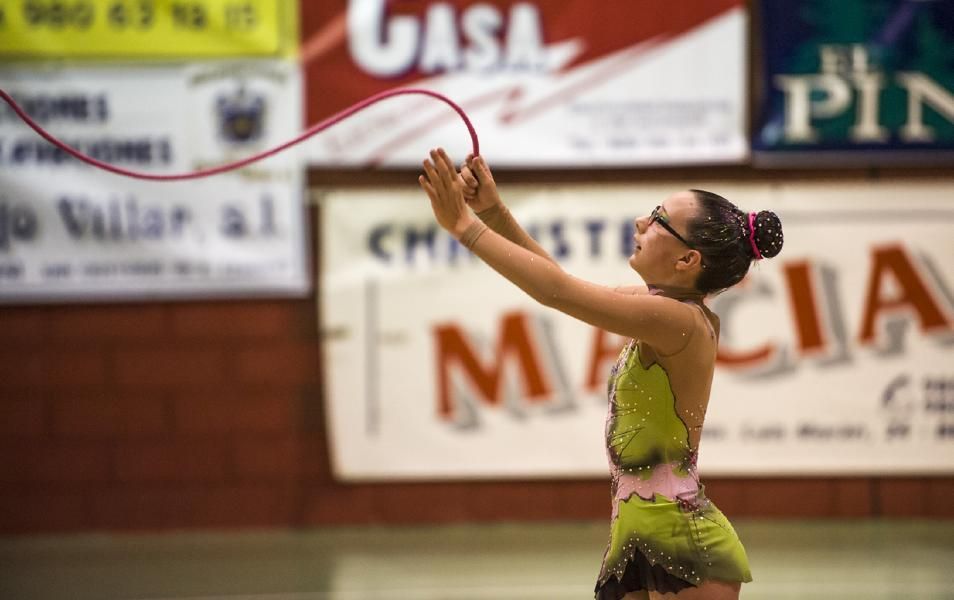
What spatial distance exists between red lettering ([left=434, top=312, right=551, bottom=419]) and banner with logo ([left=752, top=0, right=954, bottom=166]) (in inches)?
55.6

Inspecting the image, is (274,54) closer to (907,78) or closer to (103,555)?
(103,555)

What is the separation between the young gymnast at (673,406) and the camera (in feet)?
6.83

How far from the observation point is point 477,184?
83.5 inches

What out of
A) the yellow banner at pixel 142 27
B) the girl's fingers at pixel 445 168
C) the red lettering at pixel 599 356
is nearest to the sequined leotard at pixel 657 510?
the girl's fingers at pixel 445 168

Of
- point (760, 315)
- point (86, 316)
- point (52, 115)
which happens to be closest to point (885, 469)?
point (760, 315)

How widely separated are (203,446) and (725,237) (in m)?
3.63

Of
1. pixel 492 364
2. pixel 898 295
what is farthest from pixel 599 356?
pixel 898 295

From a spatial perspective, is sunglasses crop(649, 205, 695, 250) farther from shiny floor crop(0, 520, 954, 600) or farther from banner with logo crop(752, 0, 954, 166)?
banner with logo crop(752, 0, 954, 166)

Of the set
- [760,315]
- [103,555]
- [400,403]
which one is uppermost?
[760,315]

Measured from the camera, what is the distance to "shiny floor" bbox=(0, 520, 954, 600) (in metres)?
4.14

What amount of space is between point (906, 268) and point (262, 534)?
129 inches

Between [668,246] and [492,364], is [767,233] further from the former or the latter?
[492,364]

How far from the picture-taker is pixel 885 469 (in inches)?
198

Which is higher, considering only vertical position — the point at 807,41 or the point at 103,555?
the point at 807,41
